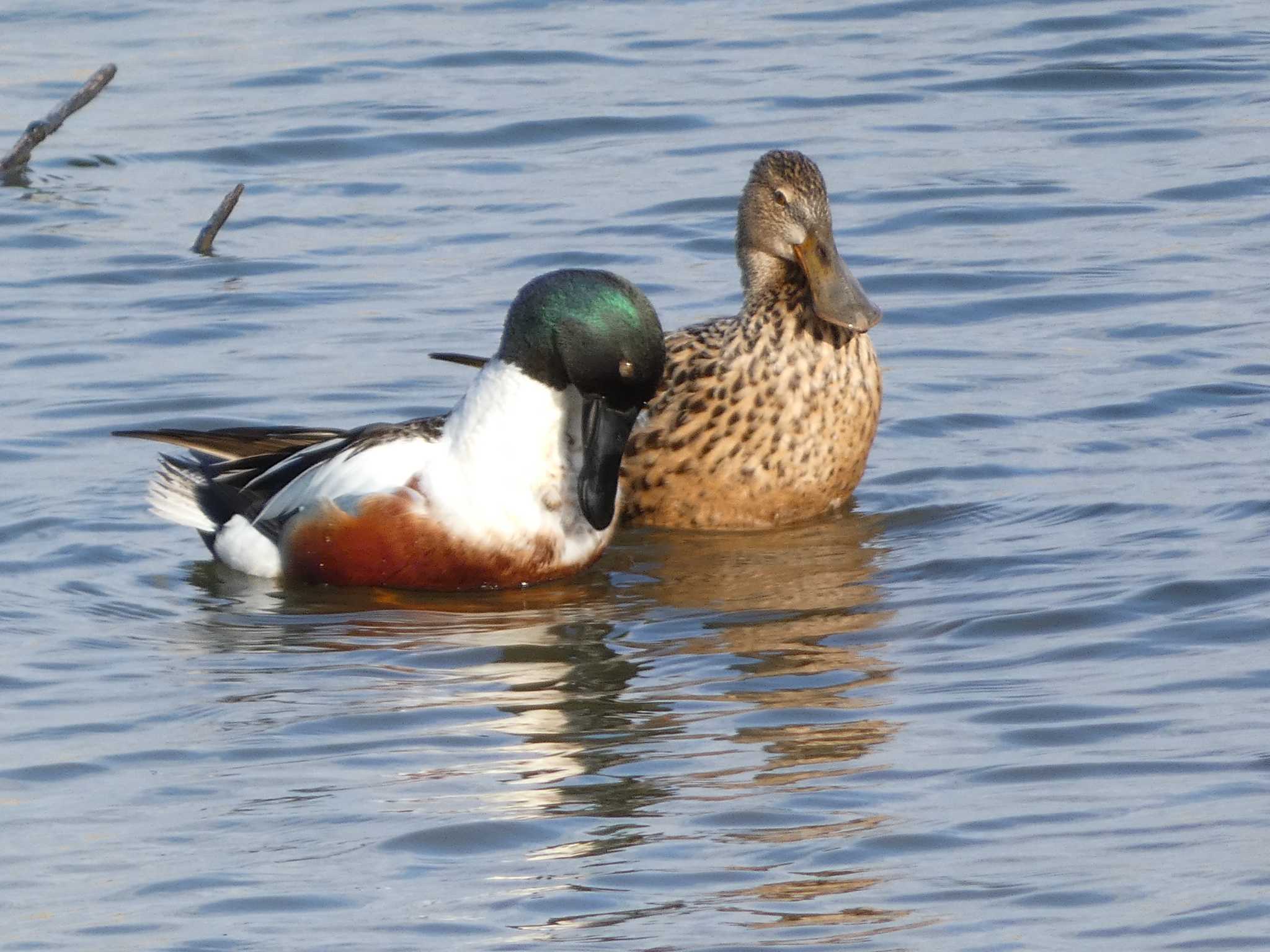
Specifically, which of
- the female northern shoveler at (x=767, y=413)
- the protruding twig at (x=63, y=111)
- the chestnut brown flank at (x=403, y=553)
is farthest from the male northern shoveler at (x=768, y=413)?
the protruding twig at (x=63, y=111)

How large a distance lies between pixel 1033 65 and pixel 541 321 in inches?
305

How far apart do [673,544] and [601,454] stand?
2.30 feet

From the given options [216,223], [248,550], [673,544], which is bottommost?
[673,544]

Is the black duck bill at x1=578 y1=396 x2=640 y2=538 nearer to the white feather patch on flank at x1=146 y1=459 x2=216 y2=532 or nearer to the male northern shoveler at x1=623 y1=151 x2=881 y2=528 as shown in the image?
the male northern shoveler at x1=623 y1=151 x2=881 y2=528

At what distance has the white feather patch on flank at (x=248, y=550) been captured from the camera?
772cm

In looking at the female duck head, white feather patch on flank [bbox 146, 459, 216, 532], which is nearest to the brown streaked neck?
the female duck head

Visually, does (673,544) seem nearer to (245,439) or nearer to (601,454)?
(601,454)

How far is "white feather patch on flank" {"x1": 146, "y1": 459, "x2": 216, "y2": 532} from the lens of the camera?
7.91 metres

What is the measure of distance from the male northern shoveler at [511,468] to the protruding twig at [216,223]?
A: 158 inches

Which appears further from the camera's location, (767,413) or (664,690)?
(767,413)

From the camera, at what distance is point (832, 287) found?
26.5 feet

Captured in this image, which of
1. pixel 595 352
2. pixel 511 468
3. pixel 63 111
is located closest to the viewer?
pixel 595 352

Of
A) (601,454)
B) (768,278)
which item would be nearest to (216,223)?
(768,278)

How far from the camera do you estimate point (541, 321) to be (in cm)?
738
